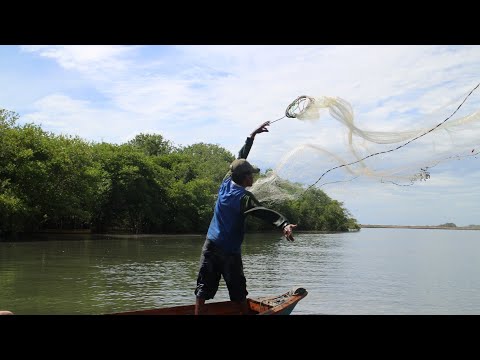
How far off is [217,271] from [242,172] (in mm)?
1254

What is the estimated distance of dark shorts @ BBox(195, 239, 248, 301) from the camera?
19.3ft

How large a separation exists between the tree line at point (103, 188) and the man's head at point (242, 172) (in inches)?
659

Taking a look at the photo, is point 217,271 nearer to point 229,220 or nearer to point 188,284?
point 229,220

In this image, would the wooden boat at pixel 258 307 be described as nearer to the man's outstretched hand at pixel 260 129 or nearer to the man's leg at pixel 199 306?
the man's leg at pixel 199 306

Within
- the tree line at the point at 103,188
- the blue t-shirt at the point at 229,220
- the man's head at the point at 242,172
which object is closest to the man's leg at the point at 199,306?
the blue t-shirt at the point at 229,220

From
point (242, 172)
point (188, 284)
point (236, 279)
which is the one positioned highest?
point (242, 172)

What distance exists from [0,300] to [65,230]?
40858 millimetres

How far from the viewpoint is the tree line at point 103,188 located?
39938 millimetres

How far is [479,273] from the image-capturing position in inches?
1061

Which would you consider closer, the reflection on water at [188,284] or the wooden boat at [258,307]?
the wooden boat at [258,307]

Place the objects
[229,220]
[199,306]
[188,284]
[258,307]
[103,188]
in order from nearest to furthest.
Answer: [229,220]
[199,306]
[258,307]
[188,284]
[103,188]

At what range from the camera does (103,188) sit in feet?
177

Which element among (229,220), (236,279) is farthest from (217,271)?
(229,220)
